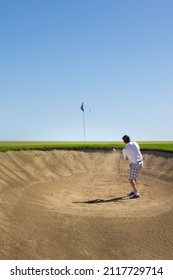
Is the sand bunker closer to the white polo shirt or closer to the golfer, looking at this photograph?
the golfer

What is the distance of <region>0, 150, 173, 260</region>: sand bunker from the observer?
397 inches

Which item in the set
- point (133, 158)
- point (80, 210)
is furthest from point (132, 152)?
point (80, 210)

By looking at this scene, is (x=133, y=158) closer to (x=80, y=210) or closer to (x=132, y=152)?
(x=132, y=152)

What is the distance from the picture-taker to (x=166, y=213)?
13.3 m

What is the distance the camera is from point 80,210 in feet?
45.0

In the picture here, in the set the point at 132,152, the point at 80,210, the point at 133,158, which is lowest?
the point at 80,210

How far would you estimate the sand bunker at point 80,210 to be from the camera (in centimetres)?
1008

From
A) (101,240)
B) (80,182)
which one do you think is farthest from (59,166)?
(101,240)

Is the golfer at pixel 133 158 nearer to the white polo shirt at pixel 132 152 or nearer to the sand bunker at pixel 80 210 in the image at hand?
the white polo shirt at pixel 132 152

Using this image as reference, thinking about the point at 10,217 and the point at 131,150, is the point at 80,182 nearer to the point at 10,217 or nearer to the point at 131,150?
the point at 131,150

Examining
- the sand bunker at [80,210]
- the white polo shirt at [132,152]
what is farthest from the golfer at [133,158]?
the sand bunker at [80,210]

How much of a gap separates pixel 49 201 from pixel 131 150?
4136mm

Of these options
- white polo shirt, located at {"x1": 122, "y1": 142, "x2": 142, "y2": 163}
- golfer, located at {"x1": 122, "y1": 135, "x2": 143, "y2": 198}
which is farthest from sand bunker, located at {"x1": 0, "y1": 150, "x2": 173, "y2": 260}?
white polo shirt, located at {"x1": 122, "y1": 142, "x2": 142, "y2": 163}

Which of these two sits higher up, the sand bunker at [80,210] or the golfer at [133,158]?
the golfer at [133,158]
